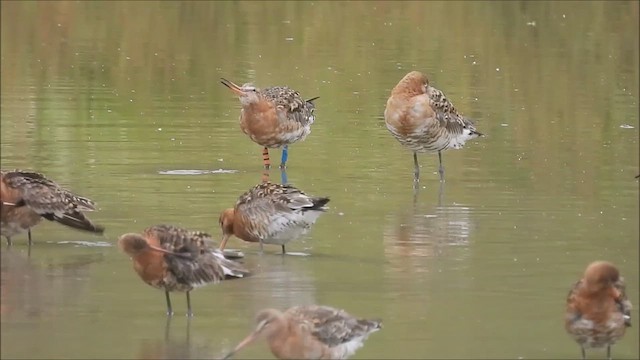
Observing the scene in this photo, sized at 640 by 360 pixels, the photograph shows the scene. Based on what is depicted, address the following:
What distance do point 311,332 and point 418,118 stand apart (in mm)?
7837

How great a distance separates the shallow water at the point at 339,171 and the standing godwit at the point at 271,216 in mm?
211

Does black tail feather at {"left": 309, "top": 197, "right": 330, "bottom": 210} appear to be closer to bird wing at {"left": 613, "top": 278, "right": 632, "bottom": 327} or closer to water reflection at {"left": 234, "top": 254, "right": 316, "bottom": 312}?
water reflection at {"left": 234, "top": 254, "right": 316, "bottom": 312}

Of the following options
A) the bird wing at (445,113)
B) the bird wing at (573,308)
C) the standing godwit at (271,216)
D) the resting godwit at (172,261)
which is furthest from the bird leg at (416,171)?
the bird wing at (573,308)

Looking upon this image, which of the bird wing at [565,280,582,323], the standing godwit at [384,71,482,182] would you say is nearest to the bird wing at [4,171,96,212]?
the standing godwit at [384,71,482,182]

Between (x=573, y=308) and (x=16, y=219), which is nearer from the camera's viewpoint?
(x=573, y=308)

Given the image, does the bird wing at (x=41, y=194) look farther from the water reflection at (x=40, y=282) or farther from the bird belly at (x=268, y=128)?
the bird belly at (x=268, y=128)

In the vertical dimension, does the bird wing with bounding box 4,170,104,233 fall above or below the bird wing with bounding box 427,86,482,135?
below

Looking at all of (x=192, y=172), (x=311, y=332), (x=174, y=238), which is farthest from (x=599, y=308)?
(x=192, y=172)

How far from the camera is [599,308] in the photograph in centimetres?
1004

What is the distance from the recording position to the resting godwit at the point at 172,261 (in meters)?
11.2

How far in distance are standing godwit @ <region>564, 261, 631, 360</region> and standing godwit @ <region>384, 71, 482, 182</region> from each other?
705 cm

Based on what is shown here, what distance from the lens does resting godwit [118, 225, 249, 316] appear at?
1116 centimetres

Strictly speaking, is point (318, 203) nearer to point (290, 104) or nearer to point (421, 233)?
point (421, 233)

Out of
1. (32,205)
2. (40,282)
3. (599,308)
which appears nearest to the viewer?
(599,308)
